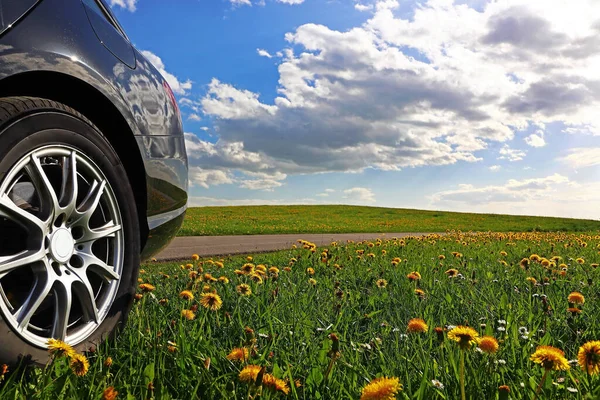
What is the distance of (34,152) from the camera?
2.30 meters

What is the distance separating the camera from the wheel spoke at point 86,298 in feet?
7.98

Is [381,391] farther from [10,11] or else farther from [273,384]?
[10,11]

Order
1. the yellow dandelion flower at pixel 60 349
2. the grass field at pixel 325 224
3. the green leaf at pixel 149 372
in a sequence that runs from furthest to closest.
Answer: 1. the grass field at pixel 325 224
2. the green leaf at pixel 149 372
3. the yellow dandelion flower at pixel 60 349

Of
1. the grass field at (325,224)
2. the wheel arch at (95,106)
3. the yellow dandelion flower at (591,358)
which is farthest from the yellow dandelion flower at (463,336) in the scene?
the grass field at (325,224)

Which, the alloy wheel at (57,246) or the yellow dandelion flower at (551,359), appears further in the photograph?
the alloy wheel at (57,246)

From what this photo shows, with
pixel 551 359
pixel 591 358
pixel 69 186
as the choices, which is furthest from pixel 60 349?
pixel 591 358

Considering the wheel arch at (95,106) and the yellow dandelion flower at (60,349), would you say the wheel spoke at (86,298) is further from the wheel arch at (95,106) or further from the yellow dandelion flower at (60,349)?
the wheel arch at (95,106)

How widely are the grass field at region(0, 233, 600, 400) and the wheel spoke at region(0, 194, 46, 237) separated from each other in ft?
2.04

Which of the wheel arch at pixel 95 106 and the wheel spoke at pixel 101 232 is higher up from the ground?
the wheel arch at pixel 95 106

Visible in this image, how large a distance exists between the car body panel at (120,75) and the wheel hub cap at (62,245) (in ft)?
2.43

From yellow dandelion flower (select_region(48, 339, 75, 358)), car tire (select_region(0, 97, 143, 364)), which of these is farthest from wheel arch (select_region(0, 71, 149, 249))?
yellow dandelion flower (select_region(48, 339, 75, 358))

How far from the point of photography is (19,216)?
85.9 inches

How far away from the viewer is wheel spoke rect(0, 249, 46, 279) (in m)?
2.11

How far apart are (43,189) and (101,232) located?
38cm
